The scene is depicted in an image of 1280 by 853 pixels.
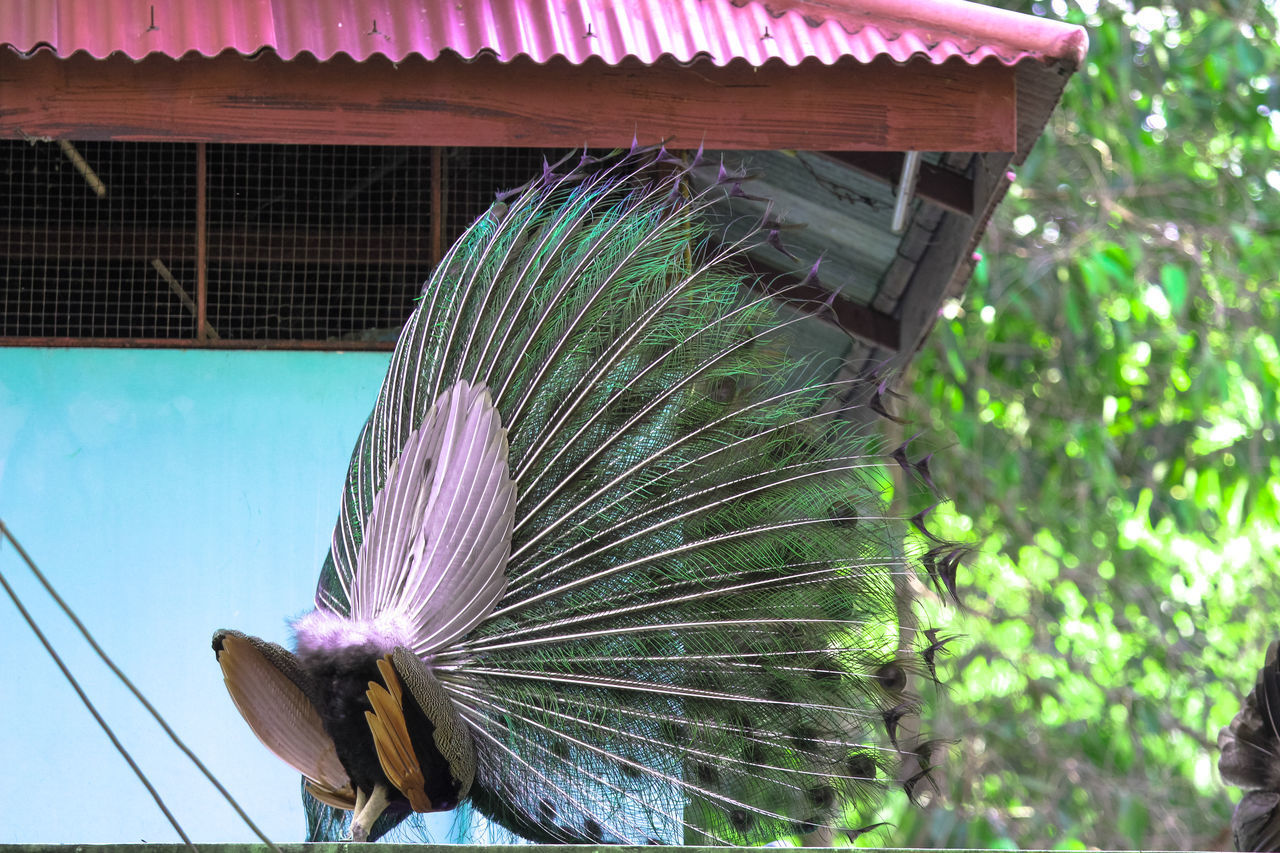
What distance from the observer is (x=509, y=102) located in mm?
4492

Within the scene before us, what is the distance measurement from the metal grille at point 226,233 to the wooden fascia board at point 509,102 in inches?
32.5

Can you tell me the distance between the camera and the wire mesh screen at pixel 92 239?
212 inches

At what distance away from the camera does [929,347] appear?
1002 cm

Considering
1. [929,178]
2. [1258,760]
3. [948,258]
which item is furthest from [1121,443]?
[1258,760]

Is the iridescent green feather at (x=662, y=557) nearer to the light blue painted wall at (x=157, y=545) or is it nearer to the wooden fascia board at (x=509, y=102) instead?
the wooden fascia board at (x=509, y=102)

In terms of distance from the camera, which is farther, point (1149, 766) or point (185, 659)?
point (1149, 766)

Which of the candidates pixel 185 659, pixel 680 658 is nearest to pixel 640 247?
pixel 680 658

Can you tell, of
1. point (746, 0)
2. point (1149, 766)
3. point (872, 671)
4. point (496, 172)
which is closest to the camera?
point (872, 671)

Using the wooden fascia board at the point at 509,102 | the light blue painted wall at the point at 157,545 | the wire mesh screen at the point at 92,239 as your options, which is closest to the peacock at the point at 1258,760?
the wooden fascia board at the point at 509,102

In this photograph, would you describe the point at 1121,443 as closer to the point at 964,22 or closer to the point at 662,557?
the point at 964,22

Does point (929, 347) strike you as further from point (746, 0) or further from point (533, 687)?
point (533, 687)

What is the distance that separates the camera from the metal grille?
5.39m

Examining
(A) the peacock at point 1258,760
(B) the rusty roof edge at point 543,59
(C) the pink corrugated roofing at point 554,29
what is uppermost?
(C) the pink corrugated roofing at point 554,29

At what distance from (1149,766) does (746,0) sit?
8142 millimetres
